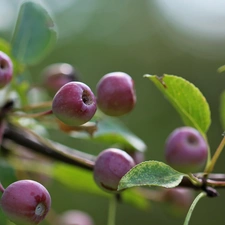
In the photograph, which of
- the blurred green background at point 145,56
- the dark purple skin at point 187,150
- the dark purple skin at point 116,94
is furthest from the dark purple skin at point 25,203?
the blurred green background at point 145,56

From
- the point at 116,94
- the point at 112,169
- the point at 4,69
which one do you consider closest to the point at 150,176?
the point at 112,169

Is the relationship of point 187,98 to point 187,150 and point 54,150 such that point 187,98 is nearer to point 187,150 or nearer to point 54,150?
point 187,150

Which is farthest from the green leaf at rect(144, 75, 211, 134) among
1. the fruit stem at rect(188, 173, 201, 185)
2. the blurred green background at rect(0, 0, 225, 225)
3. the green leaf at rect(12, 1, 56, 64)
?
the blurred green background at rect(0, 0, 225, 225)

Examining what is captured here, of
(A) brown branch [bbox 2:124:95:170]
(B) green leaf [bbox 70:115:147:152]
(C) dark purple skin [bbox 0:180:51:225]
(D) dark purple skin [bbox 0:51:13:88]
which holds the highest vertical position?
(D) dark purple skin [bbox 0:51:13:88]

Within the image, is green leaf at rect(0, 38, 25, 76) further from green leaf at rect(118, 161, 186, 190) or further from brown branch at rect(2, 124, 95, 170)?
green leaf at rect(118, 161, 186, 190)

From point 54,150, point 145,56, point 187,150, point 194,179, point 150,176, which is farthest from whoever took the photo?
point 145,56

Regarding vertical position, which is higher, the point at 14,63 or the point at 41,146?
the point at 14,63
